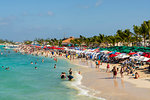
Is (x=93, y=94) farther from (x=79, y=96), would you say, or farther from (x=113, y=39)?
(x=113, y=39)

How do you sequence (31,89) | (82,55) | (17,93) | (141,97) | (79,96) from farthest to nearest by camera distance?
(82,55), (31,89), (17,93), (79,96), (141,97)

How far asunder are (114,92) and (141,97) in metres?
→ 2.24

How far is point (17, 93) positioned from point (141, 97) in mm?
10629

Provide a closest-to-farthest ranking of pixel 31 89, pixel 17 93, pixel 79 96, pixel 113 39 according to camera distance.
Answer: pixel 79 96 < pixel 17 93 < pixel 31 89 < pixel 113 39

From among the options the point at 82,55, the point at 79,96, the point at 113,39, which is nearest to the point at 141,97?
the point at 79,96

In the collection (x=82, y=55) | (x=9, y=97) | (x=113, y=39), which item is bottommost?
(x=9, y=97)

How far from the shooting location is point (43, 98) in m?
14.2

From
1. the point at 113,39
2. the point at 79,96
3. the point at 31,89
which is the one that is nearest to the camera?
the point at 79,96

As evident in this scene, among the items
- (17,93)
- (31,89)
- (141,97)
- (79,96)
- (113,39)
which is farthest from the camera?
(113,39)

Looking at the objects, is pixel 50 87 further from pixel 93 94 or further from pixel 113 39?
pixel 113 39

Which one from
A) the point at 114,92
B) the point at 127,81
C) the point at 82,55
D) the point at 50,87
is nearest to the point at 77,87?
the point at 50,87

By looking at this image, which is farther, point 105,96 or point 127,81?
point 127,81

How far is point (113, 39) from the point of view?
6744 cm

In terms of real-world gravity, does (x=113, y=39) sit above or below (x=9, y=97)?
above
